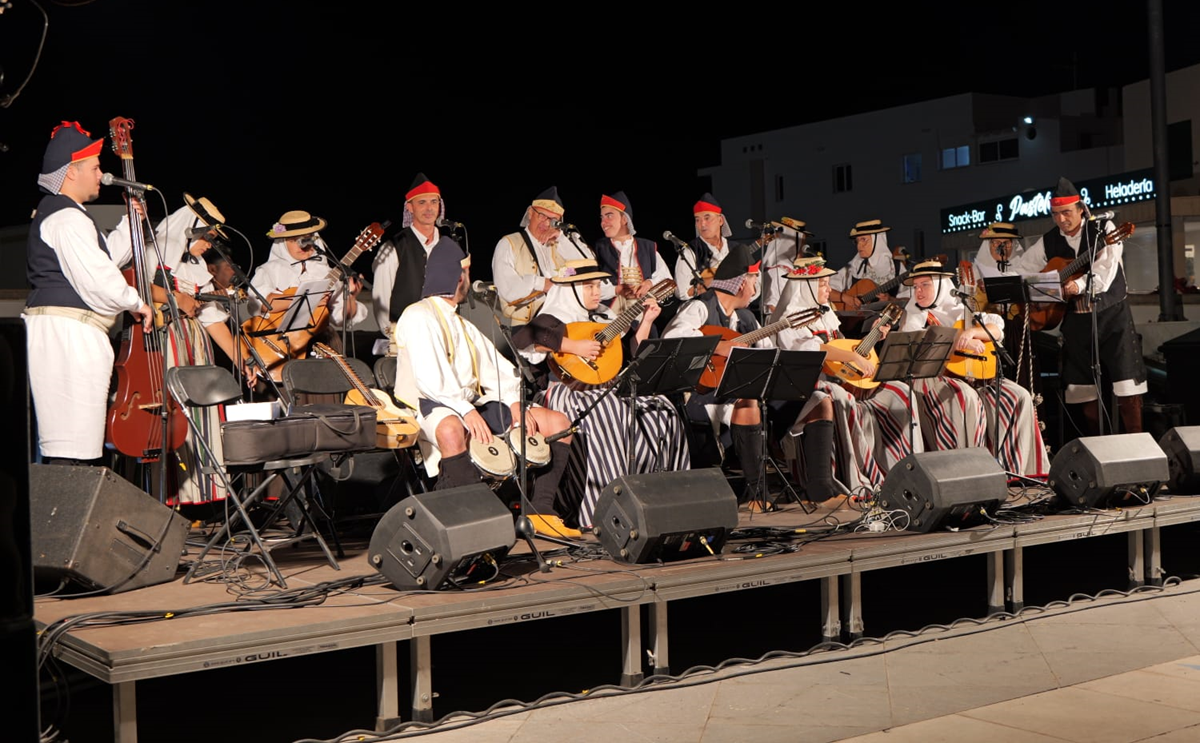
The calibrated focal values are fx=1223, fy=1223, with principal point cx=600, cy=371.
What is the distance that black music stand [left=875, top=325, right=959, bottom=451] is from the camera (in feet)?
21.4

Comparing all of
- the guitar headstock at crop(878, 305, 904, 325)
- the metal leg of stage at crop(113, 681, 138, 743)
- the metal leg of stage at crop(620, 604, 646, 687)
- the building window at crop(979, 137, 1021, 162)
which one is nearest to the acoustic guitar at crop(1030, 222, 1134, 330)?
the guitar headstock at crop(878, 305, 904, 325)

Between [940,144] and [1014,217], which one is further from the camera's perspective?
[940,144]

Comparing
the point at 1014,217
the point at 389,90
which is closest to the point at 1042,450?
the point at 389,90

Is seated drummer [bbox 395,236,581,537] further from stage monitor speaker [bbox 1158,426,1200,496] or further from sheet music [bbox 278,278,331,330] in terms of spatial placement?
stage monitor speaker [bbox 1158,426,1200,496]

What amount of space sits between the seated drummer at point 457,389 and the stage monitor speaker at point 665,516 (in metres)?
0.76

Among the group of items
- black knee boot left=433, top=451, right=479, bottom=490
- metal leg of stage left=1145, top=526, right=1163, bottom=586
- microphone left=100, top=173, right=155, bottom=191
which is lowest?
metal leg of stage left=1145, top=526, right=1163, bottom=586

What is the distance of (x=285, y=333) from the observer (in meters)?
6.41

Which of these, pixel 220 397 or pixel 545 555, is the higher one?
pixel 220 397

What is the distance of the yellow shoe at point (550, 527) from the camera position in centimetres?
557

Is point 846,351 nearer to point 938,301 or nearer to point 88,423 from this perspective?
point 938,301

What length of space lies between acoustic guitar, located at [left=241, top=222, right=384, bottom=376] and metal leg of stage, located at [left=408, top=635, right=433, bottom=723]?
283 centimetres

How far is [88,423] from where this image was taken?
16.4 feet

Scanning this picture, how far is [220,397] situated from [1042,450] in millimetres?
5118

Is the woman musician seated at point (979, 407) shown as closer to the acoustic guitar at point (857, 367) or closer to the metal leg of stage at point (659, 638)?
the acoustic guitar at point (857, 367)
